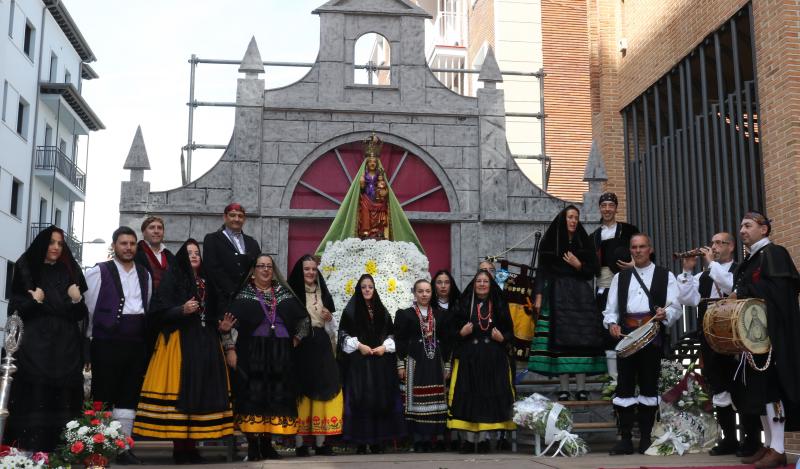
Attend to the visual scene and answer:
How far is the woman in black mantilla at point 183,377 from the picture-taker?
680 centimetres

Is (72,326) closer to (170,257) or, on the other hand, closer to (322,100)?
(170,257)

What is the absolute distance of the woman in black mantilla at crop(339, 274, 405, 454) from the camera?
7.99 metres

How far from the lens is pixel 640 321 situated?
7.60 metres

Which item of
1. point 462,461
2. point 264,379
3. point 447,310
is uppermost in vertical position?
point 447,310

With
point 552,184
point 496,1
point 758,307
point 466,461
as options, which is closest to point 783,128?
point 758,307

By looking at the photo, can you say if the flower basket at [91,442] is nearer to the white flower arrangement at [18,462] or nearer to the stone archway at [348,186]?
the white flower arrangement at [18,462]

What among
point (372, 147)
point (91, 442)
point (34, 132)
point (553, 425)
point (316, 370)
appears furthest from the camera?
point (34, 132)

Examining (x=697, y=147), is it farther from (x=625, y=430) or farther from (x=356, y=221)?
(x=625, y=430)

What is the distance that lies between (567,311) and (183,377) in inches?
148

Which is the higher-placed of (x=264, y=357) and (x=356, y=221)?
(x=356, y=221)

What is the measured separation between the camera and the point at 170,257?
7418 mm

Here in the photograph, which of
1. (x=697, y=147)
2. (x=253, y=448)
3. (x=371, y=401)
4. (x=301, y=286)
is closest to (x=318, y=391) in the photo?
(x=371, y=401)

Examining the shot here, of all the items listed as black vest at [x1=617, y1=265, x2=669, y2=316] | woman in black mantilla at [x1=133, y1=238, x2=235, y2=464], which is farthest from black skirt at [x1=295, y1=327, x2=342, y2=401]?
black vest at [x1=617, y1=265, x2=669, y2=316]

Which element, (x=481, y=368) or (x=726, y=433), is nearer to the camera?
(x=726, y=433)
